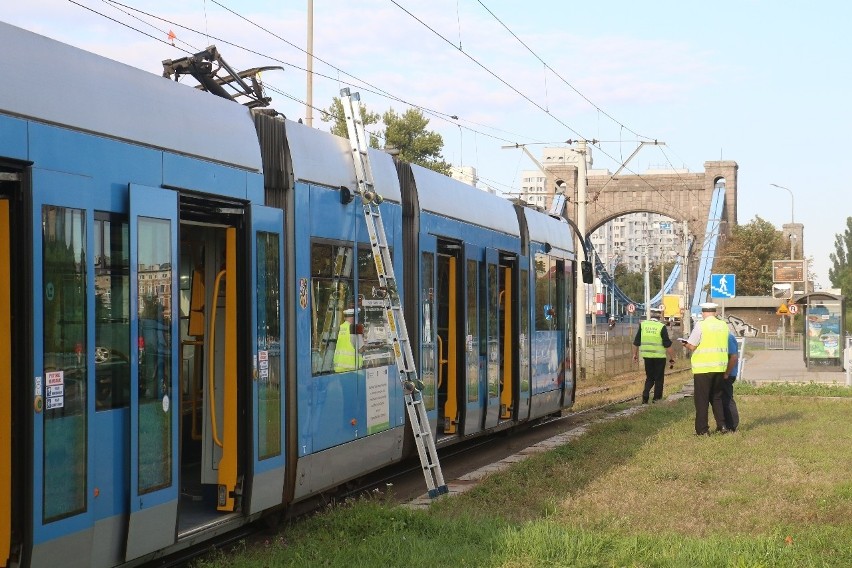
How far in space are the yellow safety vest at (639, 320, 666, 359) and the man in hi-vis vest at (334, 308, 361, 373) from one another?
12229 mm

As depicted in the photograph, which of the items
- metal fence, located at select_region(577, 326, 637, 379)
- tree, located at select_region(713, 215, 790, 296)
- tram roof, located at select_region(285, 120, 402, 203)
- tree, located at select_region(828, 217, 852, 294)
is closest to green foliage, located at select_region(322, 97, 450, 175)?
metal fence, located at select_region(577, 326, 637, 379)

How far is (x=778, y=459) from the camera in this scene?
1227 centimetres

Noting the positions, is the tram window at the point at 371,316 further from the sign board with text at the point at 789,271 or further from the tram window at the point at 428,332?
the sign board with text at the point at 789,271

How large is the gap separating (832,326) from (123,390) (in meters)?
26.6

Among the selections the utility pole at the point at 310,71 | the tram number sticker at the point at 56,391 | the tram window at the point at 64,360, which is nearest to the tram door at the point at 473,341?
the tram window at the point at 64,360

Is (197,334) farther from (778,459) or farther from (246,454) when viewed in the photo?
(778,459)

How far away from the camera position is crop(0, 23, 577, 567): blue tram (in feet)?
18.5

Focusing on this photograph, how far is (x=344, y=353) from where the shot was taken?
963 cm

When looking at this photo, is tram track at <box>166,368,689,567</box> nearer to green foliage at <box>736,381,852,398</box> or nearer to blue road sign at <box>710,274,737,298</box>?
green foliage at <box>736,381,852,398</box>

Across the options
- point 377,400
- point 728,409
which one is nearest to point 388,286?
point 377,400

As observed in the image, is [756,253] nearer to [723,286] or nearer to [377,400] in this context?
[723,286]

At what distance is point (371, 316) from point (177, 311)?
3503 mm

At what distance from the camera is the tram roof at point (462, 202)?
12086 millimetres

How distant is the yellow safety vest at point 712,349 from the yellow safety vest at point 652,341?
20.6ft
